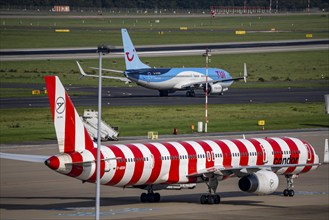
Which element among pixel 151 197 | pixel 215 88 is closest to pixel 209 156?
pixel 151 197

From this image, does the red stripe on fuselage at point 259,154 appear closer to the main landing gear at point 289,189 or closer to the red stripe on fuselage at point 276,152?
the red stripe on fuselage at point 276,152

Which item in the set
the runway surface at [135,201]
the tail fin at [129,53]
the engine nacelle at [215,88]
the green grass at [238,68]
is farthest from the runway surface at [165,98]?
the runway surface at [135,201]

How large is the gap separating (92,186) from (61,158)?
15398mm

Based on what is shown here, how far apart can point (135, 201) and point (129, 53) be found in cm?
7451

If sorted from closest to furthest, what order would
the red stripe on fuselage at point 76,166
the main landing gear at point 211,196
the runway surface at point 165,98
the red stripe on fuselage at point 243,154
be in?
the red stripe on fuselage at point 76,166
the main landing gear at point 211,196
the red stripe on fuselage at point 243,154
the runway surface at point 165,98

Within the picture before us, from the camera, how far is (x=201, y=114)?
112375 mm

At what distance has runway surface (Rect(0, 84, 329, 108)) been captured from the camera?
123 metres

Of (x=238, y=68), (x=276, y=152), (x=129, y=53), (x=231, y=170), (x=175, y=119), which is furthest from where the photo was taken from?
(x=238, y=68)

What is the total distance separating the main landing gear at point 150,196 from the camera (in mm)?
59000

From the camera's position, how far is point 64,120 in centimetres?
5247

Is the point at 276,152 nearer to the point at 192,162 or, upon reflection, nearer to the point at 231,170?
the point at 231,170

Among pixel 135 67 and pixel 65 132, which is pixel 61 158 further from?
pixel 135 67

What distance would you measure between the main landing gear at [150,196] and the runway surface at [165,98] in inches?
2373

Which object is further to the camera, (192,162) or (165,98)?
(165,98)
